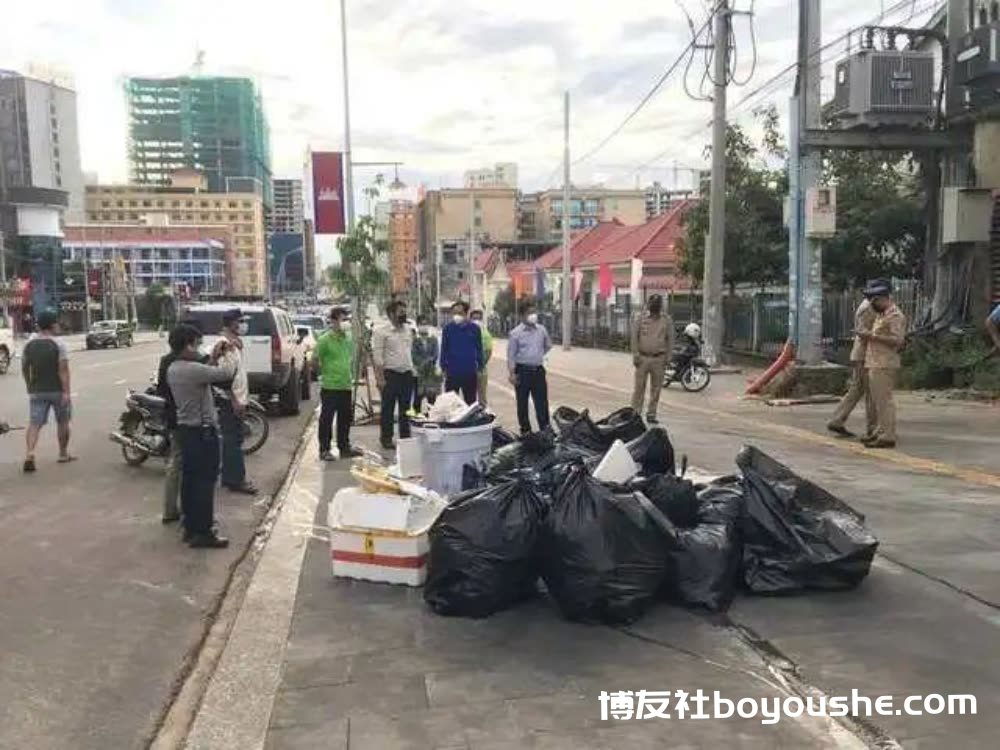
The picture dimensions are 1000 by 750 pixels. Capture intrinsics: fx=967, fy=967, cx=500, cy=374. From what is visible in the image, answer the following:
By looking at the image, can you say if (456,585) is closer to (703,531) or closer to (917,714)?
(703,531)

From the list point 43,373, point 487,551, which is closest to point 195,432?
point 487,551

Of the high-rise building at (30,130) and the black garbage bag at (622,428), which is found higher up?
the high-rise building at (30,130)

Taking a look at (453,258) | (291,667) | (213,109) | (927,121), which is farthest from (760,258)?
(213,109)

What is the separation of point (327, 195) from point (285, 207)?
126 meters

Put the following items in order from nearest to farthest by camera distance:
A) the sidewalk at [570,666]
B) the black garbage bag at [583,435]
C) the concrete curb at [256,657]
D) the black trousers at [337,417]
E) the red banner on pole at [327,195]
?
the sidewalk at [570,666] < the concrete curb at [256,657] < the black garbage bag at [583,435] < the black trousers at [337,417] < the red banner on pole at [327,195]

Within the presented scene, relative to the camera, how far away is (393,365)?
10438 millimetres

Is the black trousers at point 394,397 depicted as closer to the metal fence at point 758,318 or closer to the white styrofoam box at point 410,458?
the white styrofoam box at point 410,458

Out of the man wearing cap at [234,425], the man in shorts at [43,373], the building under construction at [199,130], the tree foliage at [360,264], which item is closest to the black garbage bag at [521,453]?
the man wearing cap at [234,425]

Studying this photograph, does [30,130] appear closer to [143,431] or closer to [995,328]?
[143,431]

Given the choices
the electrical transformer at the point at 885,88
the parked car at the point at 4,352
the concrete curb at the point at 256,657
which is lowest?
the parked car at the point at 4,352

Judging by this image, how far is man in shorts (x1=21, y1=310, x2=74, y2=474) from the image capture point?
32.6 ft

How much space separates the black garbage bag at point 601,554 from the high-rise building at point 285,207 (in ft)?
408

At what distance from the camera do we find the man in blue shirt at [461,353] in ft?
36.0

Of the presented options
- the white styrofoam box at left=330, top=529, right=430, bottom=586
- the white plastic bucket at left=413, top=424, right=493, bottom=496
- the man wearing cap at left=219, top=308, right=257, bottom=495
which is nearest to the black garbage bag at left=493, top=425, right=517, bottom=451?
the white plastic bucket at left=413, top=424, right=493, bottom=496
